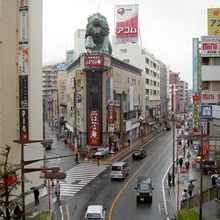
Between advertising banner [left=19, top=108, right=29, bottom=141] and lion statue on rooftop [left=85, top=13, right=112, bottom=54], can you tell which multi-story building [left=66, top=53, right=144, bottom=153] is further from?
advertising banner [left=19, top=108, right=29, bottom=141]

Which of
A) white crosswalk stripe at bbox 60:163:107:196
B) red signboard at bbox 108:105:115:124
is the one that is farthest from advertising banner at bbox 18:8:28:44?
red signboard at bbox 108:105:115:124

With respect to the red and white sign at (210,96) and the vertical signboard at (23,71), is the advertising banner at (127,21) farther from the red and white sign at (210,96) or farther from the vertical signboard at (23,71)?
the vertical signboard at (23,71)

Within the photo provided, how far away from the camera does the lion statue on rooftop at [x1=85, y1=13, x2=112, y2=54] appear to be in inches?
2874

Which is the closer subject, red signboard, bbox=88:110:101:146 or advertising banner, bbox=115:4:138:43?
red signboard, bbox=88:110:101:146

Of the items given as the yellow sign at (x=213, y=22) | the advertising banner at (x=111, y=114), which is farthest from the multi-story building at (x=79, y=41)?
the yellow sign at (x=213, y=22)

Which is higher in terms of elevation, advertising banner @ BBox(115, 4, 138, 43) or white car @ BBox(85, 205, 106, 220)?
advertising banner @ BBox(115, 4, 138, 43)

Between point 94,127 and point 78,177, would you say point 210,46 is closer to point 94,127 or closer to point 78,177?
point 78,177

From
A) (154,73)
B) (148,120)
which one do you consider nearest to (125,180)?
(148,120)

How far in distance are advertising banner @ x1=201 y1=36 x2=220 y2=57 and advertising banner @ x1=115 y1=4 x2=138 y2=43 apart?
47610 millimetres

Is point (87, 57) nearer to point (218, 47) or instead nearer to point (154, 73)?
point (218, 47)

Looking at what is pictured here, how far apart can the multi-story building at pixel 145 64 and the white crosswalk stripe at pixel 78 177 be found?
2221 inches

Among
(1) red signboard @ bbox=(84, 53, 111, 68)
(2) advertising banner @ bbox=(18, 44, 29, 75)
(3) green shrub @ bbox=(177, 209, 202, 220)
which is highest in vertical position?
(1) red signboard @ bbox=(84, 53, 111, 68)

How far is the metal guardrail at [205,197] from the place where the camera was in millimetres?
30547

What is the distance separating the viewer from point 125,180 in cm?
5400
